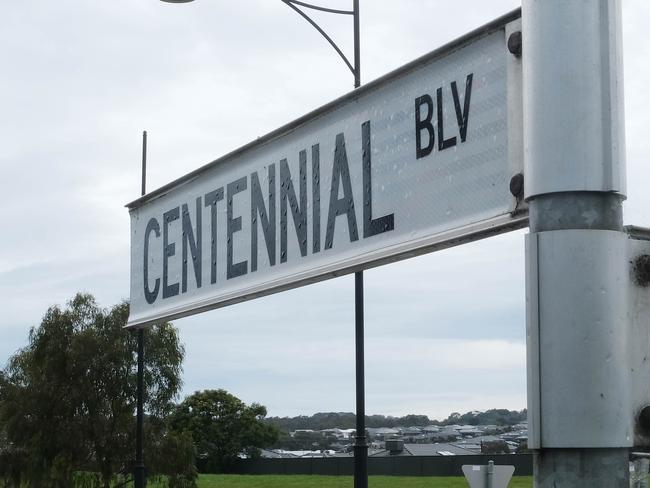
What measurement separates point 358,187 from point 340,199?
0.40 feet

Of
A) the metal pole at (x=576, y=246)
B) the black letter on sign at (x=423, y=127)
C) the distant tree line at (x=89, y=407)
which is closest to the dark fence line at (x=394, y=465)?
the distant tree line at (x=89, y=407)

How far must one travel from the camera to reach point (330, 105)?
12.7ft

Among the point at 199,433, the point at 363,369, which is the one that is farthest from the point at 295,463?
the point at 363,369

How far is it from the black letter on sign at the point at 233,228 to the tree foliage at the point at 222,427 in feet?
282

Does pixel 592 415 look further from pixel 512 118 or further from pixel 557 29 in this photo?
pixel 512 118

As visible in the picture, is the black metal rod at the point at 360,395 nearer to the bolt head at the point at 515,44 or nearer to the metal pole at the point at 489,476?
the metal pole at the point at 489,476

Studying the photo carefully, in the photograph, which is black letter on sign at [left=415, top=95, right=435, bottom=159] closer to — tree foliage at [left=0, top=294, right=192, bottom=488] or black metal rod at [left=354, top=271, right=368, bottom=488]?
black metal rod at [left=354, top=271, right=368, bottom=488]

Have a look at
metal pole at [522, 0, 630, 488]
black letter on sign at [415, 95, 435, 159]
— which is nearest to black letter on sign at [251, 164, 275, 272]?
black letter on sign at [415, 95, 435, 159]

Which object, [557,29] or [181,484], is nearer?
[557,29]

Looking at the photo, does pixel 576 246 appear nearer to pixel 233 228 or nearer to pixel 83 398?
pixel 233 228

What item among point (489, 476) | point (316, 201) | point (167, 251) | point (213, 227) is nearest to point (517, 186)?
point (316, 201)

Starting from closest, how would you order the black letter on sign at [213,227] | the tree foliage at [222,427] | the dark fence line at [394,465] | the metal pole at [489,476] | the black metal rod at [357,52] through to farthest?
the black letter on sign at [213,227], the black metal rod at [357,52], the metal pole at [489,476], the dark fence line at [394,465], the tree foliage at [222,427]

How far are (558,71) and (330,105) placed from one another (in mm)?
1835

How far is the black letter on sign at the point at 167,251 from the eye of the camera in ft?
16.8
